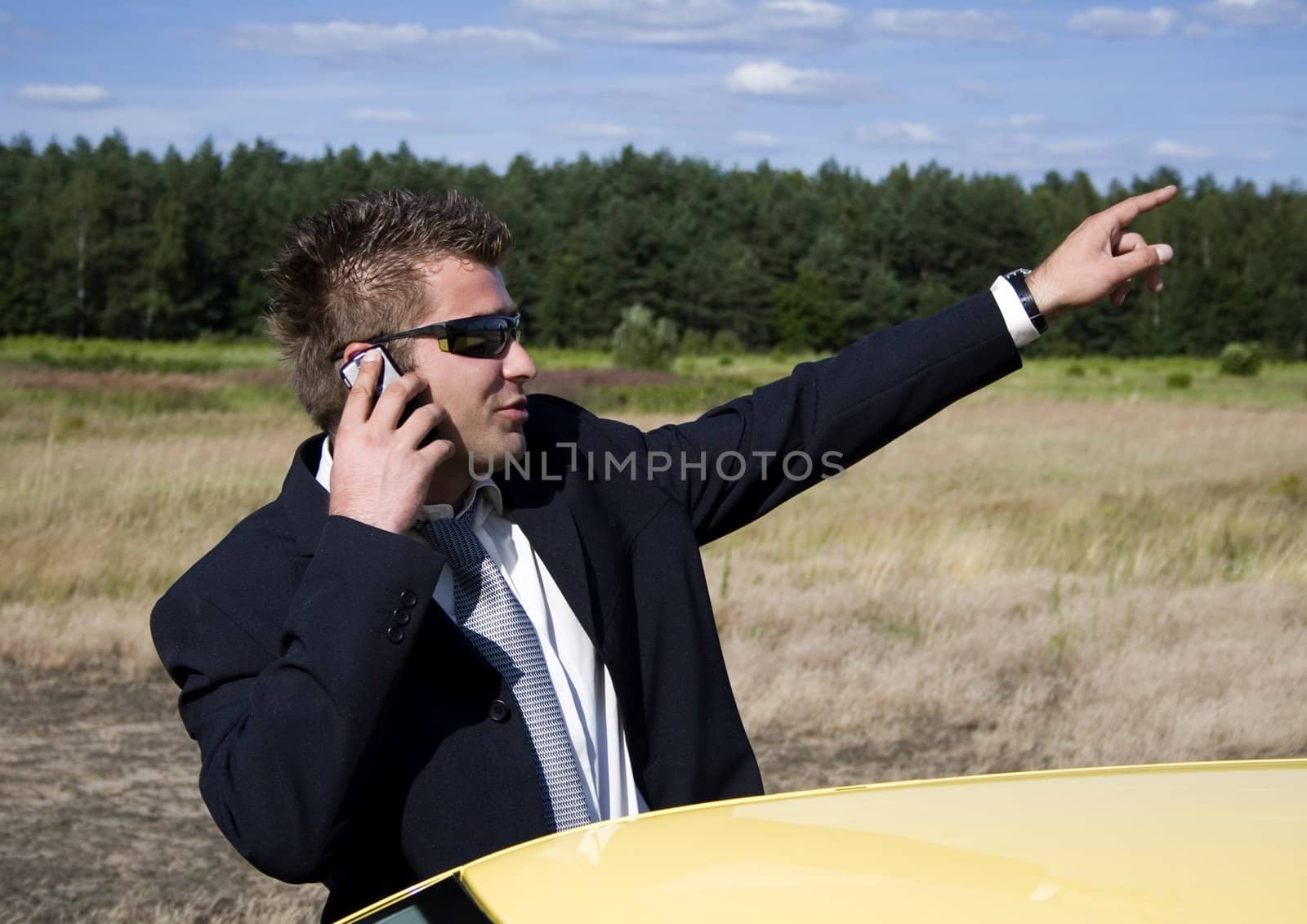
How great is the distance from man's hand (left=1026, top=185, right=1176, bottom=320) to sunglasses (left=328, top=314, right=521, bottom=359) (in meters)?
0.92

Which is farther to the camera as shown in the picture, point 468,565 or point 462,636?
point 468,565

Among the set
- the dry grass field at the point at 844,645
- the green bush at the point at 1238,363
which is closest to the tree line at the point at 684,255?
the green bush at the point at 1238,363

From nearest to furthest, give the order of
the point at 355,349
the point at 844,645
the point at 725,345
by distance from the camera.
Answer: the point at 355,349, the point at 844,645, the point at 725,345

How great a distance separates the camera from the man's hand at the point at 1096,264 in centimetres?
249

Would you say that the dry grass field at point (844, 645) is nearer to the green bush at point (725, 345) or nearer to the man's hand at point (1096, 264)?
the man's hand at point (1096, 264)

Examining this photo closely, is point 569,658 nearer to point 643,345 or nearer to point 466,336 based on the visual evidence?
point 466,336

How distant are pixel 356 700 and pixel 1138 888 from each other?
37.1 inches

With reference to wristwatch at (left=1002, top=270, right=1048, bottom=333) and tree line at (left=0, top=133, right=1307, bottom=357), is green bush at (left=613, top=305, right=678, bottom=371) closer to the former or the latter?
tree line at (left=0, top=133, right=1307, bottom=357)

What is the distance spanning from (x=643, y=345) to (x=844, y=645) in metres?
40.8

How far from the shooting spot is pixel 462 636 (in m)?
2.02

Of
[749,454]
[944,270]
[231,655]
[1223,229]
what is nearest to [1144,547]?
[749,454]

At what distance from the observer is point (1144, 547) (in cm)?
1145

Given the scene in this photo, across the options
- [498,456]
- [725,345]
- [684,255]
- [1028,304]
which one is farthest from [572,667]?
[684,255]

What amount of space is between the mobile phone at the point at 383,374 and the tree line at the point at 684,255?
76.9 meters
